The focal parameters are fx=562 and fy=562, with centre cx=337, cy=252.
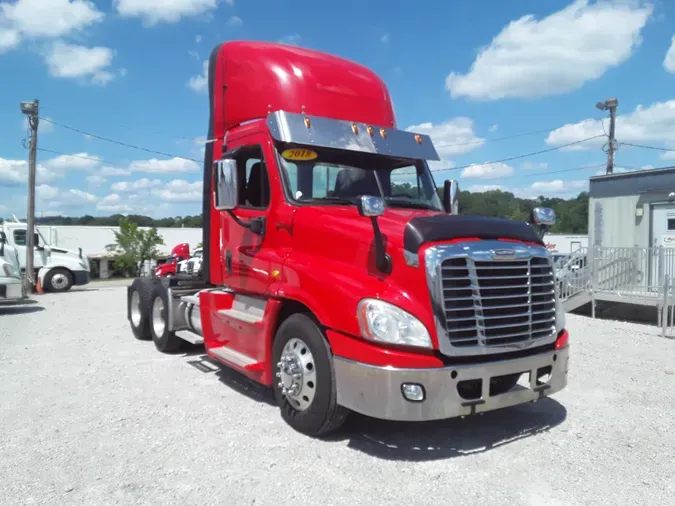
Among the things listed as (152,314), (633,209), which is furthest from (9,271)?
(633,209)

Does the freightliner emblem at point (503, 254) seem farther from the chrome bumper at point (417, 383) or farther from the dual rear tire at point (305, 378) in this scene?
the dual rear tire at point (305, 378)

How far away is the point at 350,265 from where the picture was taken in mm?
4305

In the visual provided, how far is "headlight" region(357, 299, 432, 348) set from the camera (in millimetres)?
3867

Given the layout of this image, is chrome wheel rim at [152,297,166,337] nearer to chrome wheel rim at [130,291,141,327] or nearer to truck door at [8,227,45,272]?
chrome wheel rim at [130,291,141,327]

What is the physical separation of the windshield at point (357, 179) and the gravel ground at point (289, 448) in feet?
6.71

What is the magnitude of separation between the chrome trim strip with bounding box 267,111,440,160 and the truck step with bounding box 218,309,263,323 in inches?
64.9

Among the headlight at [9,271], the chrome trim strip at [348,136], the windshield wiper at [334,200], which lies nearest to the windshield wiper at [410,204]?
the windshield wiper at [334,200]

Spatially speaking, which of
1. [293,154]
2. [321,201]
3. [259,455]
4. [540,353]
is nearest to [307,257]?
[321,201]

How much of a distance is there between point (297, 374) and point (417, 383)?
1.15 metres

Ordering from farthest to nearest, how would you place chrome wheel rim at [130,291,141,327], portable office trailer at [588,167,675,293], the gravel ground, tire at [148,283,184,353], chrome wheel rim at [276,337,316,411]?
1. portable office trailer at [588,167,675,293]
2. chrome wheel rim at [130,291,141,327]
3. tire at [148,283,184,353]
4. chrome wheel rim at [276,337,316,411]
5. the gravel ground

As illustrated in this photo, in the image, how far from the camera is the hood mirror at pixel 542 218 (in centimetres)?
519

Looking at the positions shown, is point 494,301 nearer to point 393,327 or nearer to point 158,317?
point 393,327

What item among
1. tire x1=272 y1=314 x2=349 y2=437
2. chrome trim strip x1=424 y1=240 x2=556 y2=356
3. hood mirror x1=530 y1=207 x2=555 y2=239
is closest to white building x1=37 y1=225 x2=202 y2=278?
tire x1=272 y1=314 x2=349 y2=437

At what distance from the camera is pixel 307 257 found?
4.68 metres
